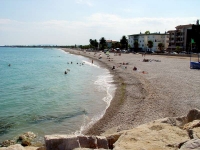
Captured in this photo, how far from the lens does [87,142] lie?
25.6 feet

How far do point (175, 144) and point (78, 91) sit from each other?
2160cm

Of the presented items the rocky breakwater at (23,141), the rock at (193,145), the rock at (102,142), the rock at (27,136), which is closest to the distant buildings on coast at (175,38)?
the rock at (27,136)

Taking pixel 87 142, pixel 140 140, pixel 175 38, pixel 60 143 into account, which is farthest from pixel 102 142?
pixel 175 38

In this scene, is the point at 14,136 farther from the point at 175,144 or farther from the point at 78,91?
the point at 78,91

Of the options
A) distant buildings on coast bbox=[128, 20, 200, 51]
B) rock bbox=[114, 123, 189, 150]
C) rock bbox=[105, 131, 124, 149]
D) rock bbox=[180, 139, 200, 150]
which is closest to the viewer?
rock bbox=[180, 139, 200, 150]

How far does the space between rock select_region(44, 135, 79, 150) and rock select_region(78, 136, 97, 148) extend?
0.96 feet

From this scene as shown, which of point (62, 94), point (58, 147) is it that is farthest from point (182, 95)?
point (58, 147)

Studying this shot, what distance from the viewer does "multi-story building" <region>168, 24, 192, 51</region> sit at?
300 feet

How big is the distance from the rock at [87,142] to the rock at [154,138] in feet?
2.73

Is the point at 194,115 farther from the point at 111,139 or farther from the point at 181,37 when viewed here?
the point at 181,37

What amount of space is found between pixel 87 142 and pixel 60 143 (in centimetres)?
102

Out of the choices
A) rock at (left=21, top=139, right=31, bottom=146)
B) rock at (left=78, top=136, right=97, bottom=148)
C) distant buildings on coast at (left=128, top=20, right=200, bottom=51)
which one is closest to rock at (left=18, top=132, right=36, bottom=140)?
rock at (left=21, top=139, right=31, bottom=146)

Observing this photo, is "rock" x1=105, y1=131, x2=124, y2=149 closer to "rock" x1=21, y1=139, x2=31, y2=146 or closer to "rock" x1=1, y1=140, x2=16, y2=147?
"rock" x1=21, y1=139, x2=31, y2=146

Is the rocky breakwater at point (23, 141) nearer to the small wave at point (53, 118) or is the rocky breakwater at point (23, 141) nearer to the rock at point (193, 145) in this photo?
the small wave at point (53, 118)
